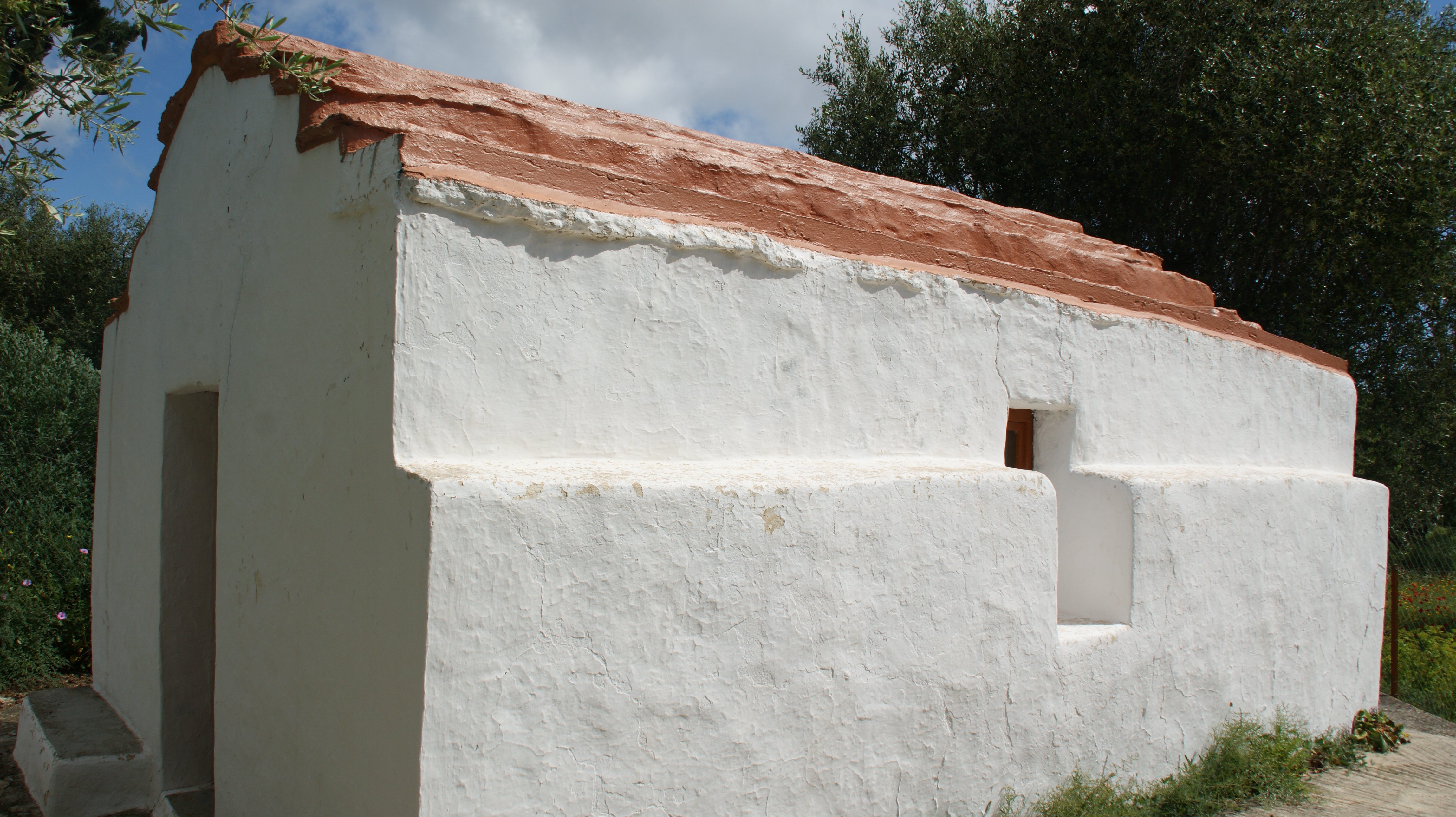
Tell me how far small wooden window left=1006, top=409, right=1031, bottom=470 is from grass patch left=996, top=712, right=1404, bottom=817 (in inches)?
54.1

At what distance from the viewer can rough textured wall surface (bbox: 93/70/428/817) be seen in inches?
92.2

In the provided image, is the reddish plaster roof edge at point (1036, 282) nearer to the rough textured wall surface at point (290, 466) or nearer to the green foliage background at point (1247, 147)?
the rough textured wall surface at point (290, 466)

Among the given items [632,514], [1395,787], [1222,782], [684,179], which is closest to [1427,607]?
[1395,787]

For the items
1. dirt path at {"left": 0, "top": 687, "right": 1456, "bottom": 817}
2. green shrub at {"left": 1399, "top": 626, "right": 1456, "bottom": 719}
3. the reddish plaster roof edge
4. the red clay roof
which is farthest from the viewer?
green shrub at {"left": 1399, "top": 626, "right": 1456, "bottom": 719}

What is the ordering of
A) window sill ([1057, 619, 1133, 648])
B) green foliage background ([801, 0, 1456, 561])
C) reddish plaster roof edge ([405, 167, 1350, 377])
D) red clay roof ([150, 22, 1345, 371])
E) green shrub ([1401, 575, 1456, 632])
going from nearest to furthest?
reddish plaster roof edge ([405, 167, 1350, 377])
red clay roof ([150, 22, 1345, 371])
window sill ([1057, 619, 1133, 648])
green foliage background ([801, 0, 1456, 561])
green shrub ([1401, 575, 1456, 632])

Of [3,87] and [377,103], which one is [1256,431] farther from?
[3,87]

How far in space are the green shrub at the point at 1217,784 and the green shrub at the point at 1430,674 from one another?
9.25 feet

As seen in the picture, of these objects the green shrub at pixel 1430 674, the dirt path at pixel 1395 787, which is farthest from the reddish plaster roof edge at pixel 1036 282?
the green shrub at pixel 1430 674

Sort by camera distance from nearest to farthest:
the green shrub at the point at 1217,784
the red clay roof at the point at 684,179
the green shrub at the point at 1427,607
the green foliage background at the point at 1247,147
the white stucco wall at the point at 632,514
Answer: the white stucco wall at the point at 632,514 → the red clay roof at the point at 684,179 → the green shrub at the point at 1217,784 → the green foliage background at the point at 1247,147 → the green shrub at the point at 1427,607

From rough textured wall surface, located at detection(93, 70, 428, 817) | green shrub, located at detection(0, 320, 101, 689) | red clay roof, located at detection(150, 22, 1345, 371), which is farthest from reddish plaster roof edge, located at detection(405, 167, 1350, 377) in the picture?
green shrub, located at detection(0, 320, 101, 689)

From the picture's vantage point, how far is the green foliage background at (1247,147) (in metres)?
8.85

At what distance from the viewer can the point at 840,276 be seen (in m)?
3.23

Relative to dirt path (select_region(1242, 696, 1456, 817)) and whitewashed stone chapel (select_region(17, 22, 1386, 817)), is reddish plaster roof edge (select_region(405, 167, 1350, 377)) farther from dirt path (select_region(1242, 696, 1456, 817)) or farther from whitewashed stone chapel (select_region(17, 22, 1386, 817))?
dirt path (select_region(1242, 696, 1456, 817))

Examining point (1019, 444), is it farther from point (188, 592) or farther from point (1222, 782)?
point (188, 592)
